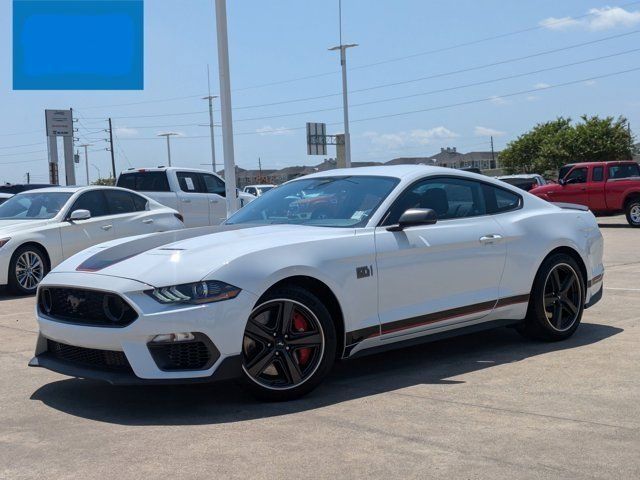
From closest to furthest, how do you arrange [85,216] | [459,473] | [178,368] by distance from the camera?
[459,473], [178,368], [85,216]

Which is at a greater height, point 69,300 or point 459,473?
point 69,300

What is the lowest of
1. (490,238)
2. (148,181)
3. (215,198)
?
(490,238)

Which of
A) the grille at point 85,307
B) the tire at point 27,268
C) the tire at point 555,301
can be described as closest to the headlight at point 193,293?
the grille at point 85,307

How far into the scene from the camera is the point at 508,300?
6.50 m

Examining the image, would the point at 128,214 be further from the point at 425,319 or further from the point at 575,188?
the point at 575,188

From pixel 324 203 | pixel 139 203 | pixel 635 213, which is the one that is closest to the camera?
pixel 324 203

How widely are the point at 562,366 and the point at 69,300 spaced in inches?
137

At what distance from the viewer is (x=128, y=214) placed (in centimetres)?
1266

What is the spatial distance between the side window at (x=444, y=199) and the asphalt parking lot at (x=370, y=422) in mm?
1122

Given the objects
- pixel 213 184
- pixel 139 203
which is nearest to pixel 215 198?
pixel 213 184

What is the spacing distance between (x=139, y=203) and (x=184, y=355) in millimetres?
8439

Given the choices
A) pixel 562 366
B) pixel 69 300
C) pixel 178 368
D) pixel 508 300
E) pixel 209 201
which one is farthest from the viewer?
pixel 209 201

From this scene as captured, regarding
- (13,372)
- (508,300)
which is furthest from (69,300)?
(508,300)

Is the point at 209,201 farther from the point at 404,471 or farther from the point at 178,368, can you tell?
the point at 404,471
